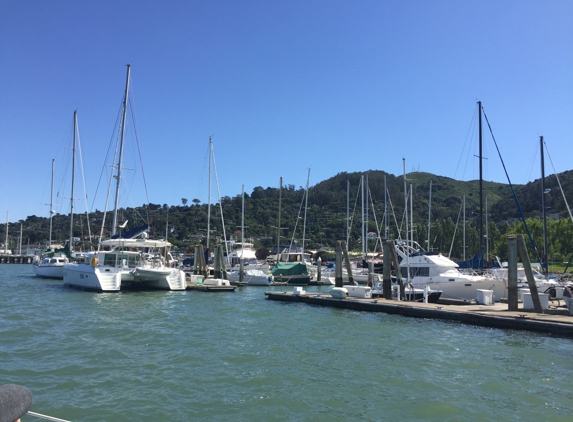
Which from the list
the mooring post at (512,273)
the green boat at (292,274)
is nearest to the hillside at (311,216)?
the green boat at (292,274)

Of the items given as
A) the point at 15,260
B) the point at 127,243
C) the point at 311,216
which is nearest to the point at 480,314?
the point at 127,243

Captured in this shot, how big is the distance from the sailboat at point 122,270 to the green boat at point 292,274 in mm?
16518

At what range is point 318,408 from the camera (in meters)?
10.4

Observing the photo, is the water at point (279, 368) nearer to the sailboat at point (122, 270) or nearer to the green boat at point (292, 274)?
the sailboat at point (122, 270)

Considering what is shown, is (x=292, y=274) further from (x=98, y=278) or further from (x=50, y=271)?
(x=50, y=271)

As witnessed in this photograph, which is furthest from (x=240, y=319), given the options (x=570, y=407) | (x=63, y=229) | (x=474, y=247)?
(x=63, y=229)

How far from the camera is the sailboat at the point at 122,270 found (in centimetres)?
3381

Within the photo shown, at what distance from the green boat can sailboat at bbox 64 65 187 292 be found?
16.5 meters

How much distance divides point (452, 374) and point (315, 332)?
735cm

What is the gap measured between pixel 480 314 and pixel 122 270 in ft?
82.2

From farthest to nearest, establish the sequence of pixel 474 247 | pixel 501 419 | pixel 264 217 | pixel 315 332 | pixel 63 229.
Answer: pixel 63 229, pixel 264 217, pixel 474 247, pixel 315 332, pixel 501 419

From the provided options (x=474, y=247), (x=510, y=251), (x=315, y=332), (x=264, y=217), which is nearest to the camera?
(x=315, y=332)

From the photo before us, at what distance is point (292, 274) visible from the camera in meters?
52.1

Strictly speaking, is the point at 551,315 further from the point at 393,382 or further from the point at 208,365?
the point at 208,365
